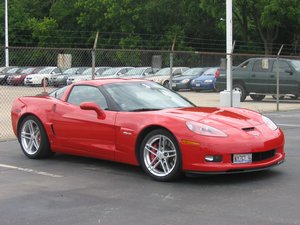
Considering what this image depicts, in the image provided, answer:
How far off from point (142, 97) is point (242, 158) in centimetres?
185

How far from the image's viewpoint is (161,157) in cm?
690

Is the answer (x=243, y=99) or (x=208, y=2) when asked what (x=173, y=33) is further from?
(x=243, y=99)

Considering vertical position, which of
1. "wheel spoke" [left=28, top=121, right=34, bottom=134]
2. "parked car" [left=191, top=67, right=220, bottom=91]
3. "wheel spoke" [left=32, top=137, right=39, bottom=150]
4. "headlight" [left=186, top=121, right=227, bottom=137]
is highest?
"headlight" [left=186, top=121, right=227, bottom=137]

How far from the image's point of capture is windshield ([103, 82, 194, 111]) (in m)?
7.60

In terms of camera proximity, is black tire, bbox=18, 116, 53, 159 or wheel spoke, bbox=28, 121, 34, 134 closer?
black tire, bbox=18, 116, 53, 159

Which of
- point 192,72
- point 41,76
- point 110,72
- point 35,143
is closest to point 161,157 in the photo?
point 35,143

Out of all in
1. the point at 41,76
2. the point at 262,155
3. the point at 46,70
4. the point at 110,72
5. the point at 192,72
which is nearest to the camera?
the point at 262,155

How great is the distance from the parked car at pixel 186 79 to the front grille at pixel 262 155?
2123cm

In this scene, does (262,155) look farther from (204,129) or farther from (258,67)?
(258,67)

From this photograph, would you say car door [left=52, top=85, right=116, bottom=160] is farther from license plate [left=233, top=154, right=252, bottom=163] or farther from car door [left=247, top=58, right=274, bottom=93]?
car door [left=247, top=58, right=274, bottom=93]

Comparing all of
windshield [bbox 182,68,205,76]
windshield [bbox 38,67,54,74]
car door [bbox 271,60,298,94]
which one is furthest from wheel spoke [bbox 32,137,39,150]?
windshield [bbox 38,67,54,74]

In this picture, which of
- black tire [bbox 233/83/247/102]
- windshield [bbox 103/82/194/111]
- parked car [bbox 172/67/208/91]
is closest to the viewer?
windshield [bbox 103/82/194/111]

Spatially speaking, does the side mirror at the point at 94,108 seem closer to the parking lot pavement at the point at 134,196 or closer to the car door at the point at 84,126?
the car door at the point at 84,126

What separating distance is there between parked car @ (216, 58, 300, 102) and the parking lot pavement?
12.6m
